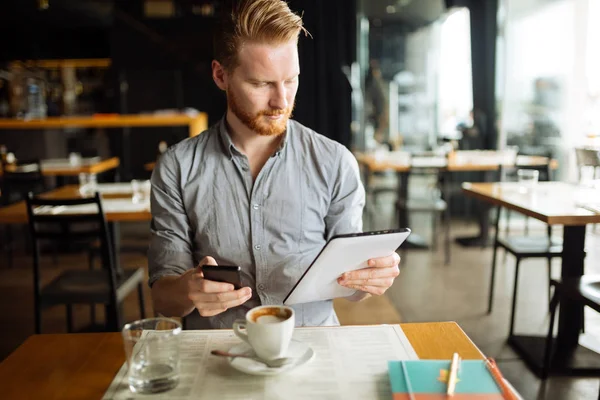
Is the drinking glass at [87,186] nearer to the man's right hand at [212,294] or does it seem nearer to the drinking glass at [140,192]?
the drinking glass at [140,192]

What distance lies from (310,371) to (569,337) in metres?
2.46

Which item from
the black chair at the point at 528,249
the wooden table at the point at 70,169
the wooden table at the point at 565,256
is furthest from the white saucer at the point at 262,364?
the wooden table at the point at 70,169

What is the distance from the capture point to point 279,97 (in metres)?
1.40

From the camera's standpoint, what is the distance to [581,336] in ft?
10.1

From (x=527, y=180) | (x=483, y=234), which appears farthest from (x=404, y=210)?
(x=527, y=180)

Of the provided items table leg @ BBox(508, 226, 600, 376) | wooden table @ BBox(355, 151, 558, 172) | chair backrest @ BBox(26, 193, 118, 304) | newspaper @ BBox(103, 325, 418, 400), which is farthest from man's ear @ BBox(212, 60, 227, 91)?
wooden table @ BBox(355, 151, 558, 172)

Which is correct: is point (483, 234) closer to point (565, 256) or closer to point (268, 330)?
point (565, 256)

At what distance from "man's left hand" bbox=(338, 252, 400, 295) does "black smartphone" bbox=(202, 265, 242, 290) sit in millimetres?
257

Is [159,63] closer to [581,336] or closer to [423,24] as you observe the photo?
[423,24]

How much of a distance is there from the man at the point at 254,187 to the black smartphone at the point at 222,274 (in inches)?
10.8

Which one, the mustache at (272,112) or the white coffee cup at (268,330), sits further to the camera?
the mustache at (272,112)

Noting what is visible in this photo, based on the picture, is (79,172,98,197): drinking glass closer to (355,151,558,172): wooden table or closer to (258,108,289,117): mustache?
(258,108,289,117): mustache

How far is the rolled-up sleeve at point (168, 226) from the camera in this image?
1.43 m

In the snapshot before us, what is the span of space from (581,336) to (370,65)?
17.0ft
